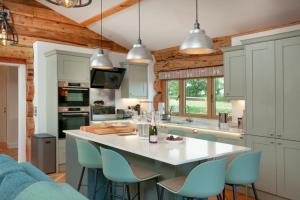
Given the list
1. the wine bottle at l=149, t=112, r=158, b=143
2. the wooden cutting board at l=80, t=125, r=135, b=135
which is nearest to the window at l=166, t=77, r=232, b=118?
the wooden cutting board at l=80, t=125, r=135, b=135

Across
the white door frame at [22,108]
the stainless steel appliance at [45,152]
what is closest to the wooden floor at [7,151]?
the white door frame at [22,108]

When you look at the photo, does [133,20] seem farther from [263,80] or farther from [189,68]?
[263,80]

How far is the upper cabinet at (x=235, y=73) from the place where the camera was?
13.6 feet

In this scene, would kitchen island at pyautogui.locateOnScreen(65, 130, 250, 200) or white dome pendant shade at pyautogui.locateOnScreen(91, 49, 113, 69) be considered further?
white dome pendant shade at pyautogui.locateOnScreen(91, 49, 113, 69)

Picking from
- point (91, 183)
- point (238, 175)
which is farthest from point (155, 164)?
point (91, 183)

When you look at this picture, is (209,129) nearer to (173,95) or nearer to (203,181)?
(173,95)

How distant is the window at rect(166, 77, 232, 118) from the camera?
533 cm

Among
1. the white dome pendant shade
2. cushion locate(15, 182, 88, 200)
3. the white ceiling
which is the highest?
the white ceiling

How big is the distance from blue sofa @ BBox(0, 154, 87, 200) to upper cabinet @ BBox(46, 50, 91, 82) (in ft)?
11.6

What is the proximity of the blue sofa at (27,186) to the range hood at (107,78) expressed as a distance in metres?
4.30

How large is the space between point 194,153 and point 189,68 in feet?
12.2

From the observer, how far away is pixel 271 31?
168 inches

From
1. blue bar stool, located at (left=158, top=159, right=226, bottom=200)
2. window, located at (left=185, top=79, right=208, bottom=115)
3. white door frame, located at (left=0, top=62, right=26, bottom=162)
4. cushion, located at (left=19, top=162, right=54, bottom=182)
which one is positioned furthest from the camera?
window, located at (left=185, top=79, right=208, bottom=115)

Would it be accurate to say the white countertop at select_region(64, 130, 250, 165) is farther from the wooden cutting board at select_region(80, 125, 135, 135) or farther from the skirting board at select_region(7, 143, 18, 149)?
the skirting board at select_region(7, 143, 18, 149)
